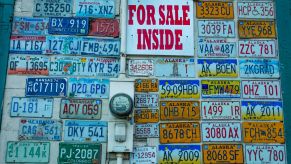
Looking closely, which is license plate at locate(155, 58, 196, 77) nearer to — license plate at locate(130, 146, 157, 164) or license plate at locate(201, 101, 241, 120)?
license plate at locate(201, 101, 241, 120)

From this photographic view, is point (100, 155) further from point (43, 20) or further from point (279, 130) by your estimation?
point (279, 130)

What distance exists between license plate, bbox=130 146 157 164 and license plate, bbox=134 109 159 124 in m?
0.32

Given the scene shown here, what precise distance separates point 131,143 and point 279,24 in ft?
7.99

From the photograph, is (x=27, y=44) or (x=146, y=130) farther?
(x=27, y=44)

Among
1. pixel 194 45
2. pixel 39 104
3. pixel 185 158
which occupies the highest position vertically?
pixel 194 45

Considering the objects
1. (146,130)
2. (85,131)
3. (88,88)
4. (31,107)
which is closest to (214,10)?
(146,130)

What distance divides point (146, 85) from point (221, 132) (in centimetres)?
107

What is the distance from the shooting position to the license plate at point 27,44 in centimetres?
493

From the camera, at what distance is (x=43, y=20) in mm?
5043

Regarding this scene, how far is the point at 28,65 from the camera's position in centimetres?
489

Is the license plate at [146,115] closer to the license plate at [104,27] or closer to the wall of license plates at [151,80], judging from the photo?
the wall of license plates at [151,80]

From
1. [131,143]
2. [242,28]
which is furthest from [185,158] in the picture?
[242,28]

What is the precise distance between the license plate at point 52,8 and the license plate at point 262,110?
8.20 feet

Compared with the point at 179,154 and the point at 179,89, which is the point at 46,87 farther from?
the point at 179,154
